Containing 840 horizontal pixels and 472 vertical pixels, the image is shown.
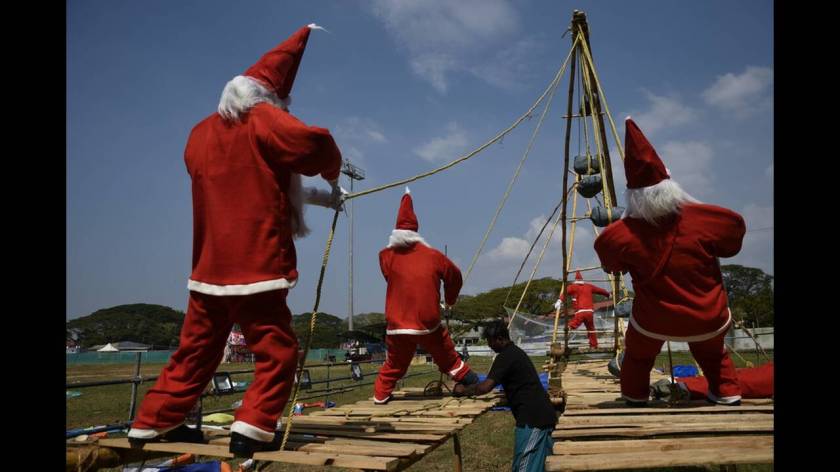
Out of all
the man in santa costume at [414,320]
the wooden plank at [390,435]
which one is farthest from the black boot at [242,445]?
the man in santa costume at [414,320]

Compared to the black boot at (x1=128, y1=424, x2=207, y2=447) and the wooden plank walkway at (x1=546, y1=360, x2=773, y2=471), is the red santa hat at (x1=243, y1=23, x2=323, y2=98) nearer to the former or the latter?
the black boot at (x1=128, y1=424, x2=207, y2=447)

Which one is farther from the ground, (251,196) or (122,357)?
(251,196)

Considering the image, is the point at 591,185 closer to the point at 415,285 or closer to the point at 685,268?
the point at 415,285

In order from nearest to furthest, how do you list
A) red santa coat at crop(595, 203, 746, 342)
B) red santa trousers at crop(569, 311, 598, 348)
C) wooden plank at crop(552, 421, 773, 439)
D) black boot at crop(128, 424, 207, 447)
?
1. wooden plank at crop(552, 421, 773, 439)
2. black boot at crop(128, 424, 207, 447)
3. red santa coat at crop(595, 203, 746, 342)
4. red santa trousers at crop(569, 311, 598, 348)

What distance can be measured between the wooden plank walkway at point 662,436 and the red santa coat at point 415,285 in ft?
5.65

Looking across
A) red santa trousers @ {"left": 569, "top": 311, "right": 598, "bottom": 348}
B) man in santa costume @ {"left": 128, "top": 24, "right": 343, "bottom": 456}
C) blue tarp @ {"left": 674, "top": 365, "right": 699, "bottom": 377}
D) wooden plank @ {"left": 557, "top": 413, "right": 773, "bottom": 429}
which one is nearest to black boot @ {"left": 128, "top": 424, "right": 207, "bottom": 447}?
man in santa costume @ {"left": 128, "top": 24, "right": 343, "bottom": 456}

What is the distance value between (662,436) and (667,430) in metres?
0.15

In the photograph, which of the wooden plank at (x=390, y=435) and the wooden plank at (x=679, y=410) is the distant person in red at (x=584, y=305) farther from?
the wooden plank at (x=390, y=435)

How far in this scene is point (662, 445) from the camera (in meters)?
2.17

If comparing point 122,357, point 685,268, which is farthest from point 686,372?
point 122,357

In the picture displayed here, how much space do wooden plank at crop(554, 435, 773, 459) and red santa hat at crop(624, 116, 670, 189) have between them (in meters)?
1.62

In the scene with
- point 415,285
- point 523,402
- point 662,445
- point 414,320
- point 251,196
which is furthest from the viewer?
point 415,285

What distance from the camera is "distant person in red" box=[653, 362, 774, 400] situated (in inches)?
134
